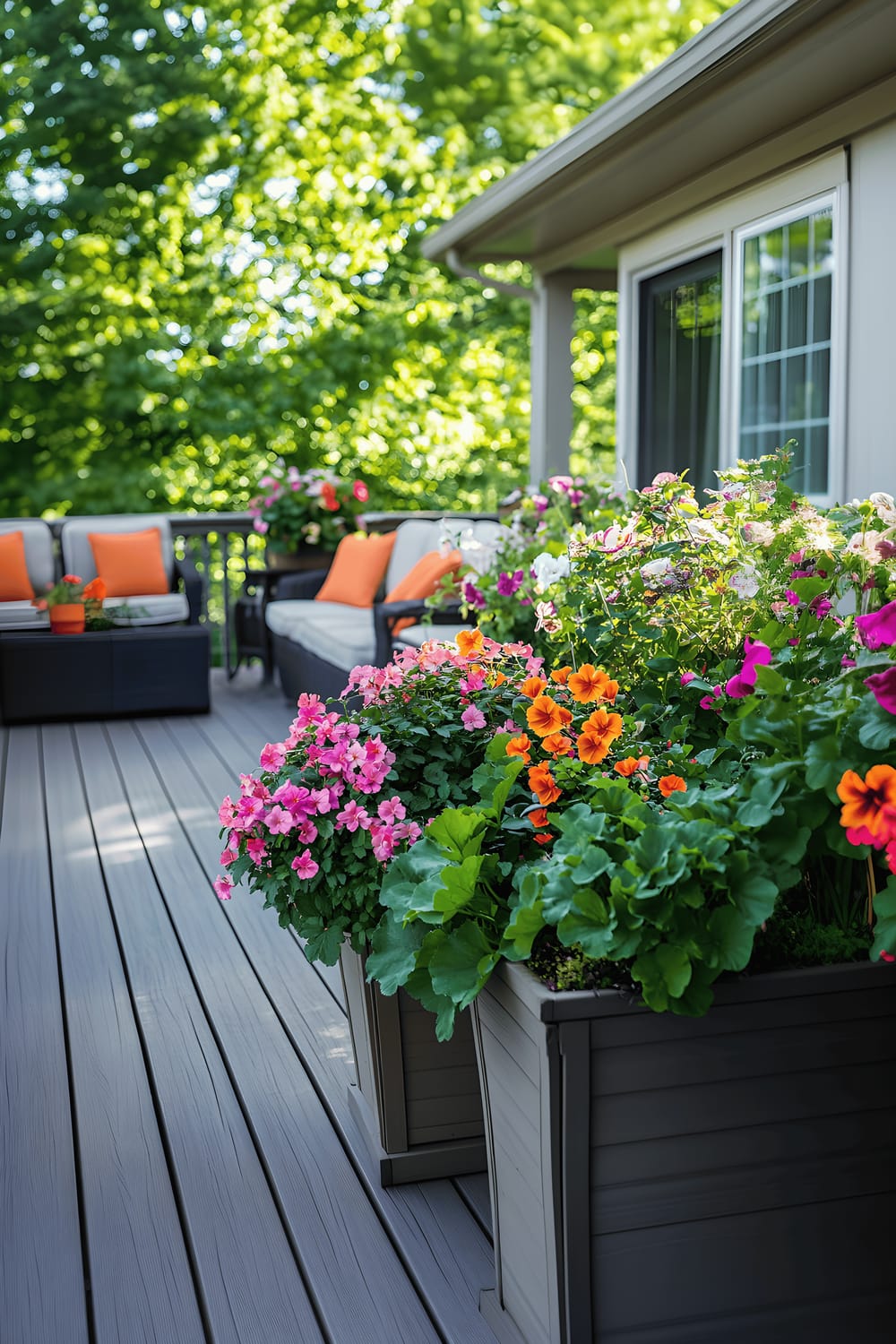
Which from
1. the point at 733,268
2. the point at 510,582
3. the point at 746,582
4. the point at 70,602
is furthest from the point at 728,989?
the point at 70,602

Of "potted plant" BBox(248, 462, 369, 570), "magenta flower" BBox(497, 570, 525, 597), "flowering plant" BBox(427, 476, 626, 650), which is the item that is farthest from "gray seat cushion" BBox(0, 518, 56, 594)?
"magenta flower" BBox(497, 570, 525, 597)

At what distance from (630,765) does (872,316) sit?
282cm

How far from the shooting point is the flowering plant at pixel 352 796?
1959mm

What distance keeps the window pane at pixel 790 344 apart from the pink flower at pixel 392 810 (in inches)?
109

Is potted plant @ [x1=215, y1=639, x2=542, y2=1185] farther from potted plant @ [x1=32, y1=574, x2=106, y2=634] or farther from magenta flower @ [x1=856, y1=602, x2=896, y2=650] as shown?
potted plant @ [x1=32, y1=574, x2=106, y2=634]

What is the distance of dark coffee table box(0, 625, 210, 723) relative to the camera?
6.30 metres

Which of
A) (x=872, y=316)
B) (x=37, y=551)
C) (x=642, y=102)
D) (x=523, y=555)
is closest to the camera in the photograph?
(x=872, y=316)

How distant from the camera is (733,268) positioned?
4988 mm

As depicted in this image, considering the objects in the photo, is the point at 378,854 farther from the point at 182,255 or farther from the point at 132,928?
the point at 182,255

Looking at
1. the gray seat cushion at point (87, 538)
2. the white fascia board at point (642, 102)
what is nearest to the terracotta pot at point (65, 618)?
the gray seat cushion at point (87, 538)

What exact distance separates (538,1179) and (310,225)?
42.8 feet

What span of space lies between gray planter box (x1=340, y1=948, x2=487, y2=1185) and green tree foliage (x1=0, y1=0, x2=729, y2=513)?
440 inches

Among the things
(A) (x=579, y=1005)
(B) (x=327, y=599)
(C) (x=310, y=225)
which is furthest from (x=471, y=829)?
(C) (x=310, y=225)

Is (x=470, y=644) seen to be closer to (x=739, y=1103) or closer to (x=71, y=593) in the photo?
(x=739, y=1103)
